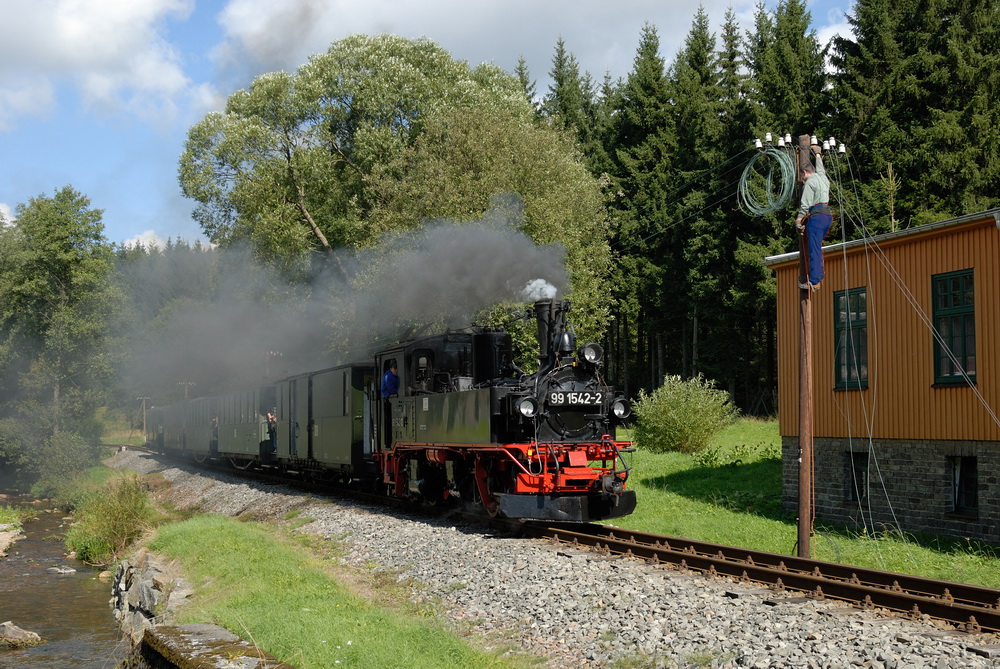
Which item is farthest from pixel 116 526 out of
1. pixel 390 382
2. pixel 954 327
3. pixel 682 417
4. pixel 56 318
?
pixel 56 318

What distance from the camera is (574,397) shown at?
13.6 m

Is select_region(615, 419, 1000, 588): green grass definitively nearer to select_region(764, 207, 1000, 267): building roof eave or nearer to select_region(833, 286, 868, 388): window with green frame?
select_region(833, 286, 868, 388): window with green frame

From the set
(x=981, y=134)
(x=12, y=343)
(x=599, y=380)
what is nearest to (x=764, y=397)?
(x=981, y=134)

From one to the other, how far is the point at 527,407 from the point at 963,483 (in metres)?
7.31

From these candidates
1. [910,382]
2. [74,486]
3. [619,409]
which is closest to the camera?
[619,409]

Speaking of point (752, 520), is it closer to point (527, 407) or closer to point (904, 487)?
point (904, 487)

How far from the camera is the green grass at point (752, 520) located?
12.8 m

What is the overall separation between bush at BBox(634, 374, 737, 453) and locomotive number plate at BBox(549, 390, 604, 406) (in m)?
12.2

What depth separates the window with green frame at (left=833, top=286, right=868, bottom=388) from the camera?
16.1 meters

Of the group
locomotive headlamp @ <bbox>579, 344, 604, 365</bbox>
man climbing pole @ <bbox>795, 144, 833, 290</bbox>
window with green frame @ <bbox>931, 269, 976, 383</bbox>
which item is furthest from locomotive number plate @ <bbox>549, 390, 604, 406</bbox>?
window with green frame @ <bbox>931, 269, 976, 383</bbox>

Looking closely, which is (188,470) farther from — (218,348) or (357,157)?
(357,157)

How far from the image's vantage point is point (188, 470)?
38.2 m

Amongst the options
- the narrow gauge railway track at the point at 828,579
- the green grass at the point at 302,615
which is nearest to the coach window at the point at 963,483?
the narrow gauge railway track at the point at 828,579

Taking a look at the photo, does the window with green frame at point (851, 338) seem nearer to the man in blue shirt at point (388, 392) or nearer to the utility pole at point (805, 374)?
the utility pole at point (805, 374)
